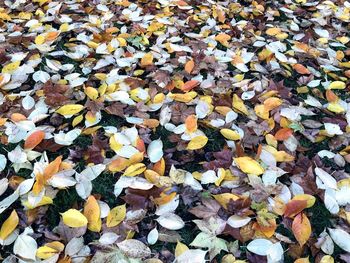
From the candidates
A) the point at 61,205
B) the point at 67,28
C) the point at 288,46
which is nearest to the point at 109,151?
the point at 61,205

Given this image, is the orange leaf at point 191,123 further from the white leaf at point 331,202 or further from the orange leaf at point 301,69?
the orange leaf at point 301,69

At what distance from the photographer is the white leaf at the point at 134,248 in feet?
4.60

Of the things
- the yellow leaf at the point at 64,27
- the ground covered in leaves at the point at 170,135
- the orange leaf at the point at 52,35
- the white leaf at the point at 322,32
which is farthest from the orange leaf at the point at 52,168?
the white leaf at the point at 322,32

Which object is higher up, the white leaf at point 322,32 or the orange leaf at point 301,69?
the white leaf at point 322,32

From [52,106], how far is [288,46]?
148cm

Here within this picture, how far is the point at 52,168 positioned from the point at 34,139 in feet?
0.66

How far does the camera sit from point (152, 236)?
1.47 metres

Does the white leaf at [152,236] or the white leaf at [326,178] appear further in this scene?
the white leaf at [326,178]

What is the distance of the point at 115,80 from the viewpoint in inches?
83.5

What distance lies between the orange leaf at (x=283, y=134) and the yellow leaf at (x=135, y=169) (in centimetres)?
63

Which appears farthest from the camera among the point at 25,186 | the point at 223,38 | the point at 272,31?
the point at 272,31

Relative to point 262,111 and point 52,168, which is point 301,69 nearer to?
point 262,111

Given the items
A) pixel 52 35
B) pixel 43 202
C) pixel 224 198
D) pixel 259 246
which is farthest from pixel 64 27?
pixel 259 246

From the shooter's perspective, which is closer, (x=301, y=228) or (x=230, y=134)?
(x=301, y=228)
